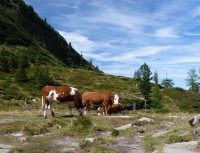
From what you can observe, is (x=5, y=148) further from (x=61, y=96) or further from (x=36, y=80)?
(x=36, y=80)

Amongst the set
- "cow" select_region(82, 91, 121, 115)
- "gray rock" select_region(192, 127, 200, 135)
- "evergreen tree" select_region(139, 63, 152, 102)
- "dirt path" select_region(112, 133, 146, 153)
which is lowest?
"dirt path" select_region(112, 133, 146, 153)

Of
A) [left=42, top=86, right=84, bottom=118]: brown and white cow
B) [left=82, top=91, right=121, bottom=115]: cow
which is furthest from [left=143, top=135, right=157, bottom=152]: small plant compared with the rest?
[left=82, top=91, right=121, bottom=115]: cow

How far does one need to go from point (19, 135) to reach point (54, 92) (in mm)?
8037

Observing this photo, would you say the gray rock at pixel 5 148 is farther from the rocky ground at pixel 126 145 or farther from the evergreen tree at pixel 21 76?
the evergreen tree at pixel 21 76

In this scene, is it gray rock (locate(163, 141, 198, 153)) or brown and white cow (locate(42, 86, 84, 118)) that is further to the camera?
brown and white cow (locate(42, 86, 84, 118))

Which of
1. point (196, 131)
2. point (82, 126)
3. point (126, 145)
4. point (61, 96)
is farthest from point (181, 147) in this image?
point (61, 96)

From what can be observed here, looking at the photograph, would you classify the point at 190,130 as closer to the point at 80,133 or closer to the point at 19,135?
the point at 80,133

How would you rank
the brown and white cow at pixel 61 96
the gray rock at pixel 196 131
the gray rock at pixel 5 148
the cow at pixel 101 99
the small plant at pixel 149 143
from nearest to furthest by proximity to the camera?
1. the gray rock at pixel 5 148
2. the small plant at pixel 149 143
3. the gray rock at pixel 196 131
4. the brown and white cow at pixel 61 96
5. the cow at pixel 101 99

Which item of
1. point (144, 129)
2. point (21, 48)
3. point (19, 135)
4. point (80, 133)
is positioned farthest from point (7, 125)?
point (21, 48)

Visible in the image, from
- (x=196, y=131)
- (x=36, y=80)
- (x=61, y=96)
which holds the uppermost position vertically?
(x=36, y=80)

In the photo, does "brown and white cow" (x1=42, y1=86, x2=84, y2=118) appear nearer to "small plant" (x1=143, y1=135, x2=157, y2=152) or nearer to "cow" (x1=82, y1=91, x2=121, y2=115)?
"cow" (x1=82, y1=91, x2=121, y2=115)

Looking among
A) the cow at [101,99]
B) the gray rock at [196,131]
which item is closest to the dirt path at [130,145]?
the gray rock at [196,131]

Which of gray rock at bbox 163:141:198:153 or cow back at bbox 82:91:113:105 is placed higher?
cow back at bbox 82:91:113:105

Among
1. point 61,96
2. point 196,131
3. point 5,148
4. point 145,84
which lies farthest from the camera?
point 145,84
